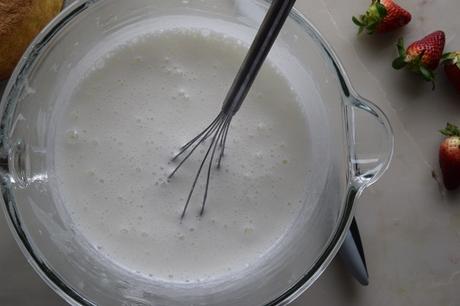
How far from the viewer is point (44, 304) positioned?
1208 mm

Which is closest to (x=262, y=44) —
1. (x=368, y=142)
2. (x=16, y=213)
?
(x=368, y=142)

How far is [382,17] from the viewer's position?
130 centimetres

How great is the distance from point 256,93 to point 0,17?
0.43 meters

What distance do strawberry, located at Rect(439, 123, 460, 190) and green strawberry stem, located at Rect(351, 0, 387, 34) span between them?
22 centimetres

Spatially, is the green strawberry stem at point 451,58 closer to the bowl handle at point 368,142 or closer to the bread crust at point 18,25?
the bowl handle at point 368,142

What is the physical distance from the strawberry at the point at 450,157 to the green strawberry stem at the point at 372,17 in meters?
0.22

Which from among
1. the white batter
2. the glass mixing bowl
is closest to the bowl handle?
the glass mixing bowl

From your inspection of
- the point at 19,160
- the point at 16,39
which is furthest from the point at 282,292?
the point at 16,39

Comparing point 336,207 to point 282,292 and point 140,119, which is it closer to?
point 282,292

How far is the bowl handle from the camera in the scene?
3.63 feet

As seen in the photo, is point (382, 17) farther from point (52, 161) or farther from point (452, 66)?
point (52, 161)

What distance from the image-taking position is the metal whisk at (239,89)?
2.55 ft

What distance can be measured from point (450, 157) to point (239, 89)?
20.6 inches

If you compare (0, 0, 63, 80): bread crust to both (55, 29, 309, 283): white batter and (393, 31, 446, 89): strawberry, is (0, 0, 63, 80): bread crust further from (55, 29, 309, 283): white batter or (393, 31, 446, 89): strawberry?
(393, 31, 446, 89): strawberry
